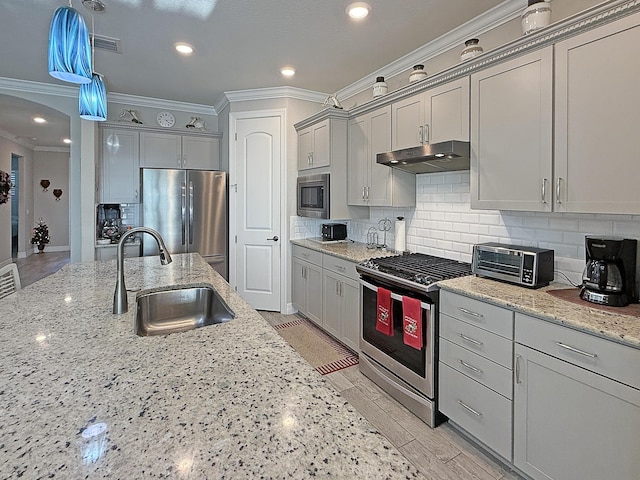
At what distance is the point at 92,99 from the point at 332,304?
2.48 meters

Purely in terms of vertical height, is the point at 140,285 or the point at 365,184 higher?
the point at 365,184

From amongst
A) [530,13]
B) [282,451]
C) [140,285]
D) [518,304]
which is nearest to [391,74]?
[530,13]

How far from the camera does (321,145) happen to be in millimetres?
3729

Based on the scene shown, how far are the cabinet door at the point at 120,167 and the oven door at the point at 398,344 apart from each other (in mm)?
3310

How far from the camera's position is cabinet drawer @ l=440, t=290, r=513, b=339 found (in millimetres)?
1750

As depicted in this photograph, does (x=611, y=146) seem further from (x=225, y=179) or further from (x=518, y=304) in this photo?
(x=225, y=179)

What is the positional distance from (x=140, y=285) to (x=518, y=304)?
1936 mm

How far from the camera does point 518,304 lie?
5.57ft

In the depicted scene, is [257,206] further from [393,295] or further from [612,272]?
[612,272]

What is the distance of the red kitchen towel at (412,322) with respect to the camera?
219 cm

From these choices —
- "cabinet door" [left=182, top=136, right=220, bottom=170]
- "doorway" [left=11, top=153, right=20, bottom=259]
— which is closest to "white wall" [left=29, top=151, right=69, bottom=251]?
"doorway" [left=11, top=153, right=20, bottom=259]

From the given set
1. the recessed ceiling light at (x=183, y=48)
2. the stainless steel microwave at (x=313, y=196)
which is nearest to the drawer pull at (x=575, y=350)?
the stainless steel microwave at (x=313, y=196)

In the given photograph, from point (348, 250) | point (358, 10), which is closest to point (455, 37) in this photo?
point (358, 10)

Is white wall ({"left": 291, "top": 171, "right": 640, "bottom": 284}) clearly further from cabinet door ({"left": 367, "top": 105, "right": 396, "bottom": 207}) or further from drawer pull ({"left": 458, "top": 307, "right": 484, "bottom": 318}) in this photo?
drawer pull ({"left": 458, "top": 307, "right": 484, "bottom": 318})
